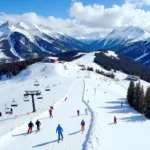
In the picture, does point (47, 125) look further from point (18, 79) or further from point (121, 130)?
point (18, 79)

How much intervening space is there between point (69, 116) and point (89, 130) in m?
11.9

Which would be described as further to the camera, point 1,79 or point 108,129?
point 1,79

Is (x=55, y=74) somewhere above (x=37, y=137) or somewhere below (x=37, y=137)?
above

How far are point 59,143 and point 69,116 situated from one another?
16.4 metres

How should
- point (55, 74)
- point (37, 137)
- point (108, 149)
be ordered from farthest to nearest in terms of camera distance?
point (55, 74)
point (37, 137)
point (108, 149)

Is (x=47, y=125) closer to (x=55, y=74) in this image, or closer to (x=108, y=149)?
(x=108, y=149)

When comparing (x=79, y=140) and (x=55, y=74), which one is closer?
(x=79, y=140)

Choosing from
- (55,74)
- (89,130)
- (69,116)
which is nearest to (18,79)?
(55,74)

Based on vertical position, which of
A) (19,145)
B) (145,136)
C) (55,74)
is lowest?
(145,136)

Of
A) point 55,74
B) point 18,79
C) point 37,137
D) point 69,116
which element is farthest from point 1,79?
point 37,137

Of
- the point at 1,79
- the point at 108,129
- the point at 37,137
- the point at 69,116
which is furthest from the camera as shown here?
the point at 1,79

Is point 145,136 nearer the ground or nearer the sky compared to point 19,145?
nearer the ground

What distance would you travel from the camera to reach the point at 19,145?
91.4 ft

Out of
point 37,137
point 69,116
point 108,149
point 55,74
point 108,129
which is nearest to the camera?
point 108,149
